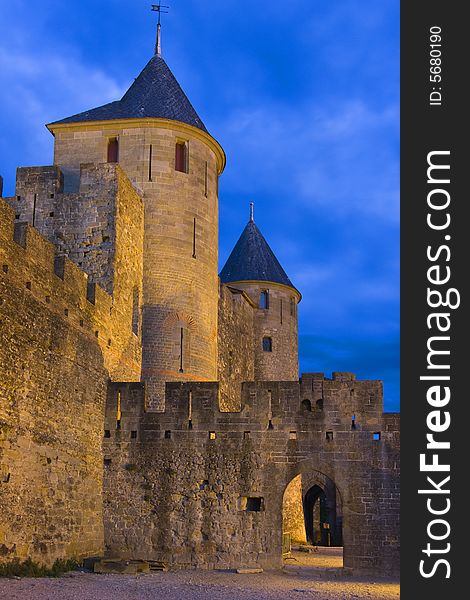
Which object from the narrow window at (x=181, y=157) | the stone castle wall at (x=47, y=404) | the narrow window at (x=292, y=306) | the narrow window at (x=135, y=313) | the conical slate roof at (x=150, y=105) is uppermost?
the conical slate roof at (x=150, y=105)

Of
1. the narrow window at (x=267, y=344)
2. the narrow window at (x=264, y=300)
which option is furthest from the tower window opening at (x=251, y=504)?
the narrow window at (x=264, y=300)

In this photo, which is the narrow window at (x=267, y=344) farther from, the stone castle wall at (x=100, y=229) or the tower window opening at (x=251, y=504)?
the tower window opening at (x=251, y=504)

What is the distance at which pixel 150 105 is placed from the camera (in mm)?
24328

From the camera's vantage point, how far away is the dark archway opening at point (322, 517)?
37.1m

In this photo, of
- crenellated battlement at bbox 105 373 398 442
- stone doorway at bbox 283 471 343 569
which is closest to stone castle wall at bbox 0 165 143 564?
crenellated battlement at bbox 105 373 398 442

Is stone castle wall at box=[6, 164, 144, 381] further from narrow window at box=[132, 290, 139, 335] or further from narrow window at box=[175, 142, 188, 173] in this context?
narrow window at box=[175, 142, 188, 173]

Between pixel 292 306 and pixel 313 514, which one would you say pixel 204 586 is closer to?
pixel 292 306

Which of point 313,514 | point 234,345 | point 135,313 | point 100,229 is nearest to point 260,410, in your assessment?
point 135,313

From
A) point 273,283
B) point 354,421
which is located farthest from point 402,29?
point 273,283

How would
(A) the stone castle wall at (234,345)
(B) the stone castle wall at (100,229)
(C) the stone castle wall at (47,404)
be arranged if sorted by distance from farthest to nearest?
1. (A) the stone castle wall at (234,345)
2. (B) the stone castle wall at (100,229)
3. (C) the stone castle wall at (47,404)

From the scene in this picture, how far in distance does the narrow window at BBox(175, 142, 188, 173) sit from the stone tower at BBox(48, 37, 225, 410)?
0.09 ft

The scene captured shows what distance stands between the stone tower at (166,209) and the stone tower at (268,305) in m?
10.5

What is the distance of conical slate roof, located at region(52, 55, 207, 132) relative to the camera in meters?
24.0

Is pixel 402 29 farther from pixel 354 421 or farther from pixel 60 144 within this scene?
pixel 60 144
